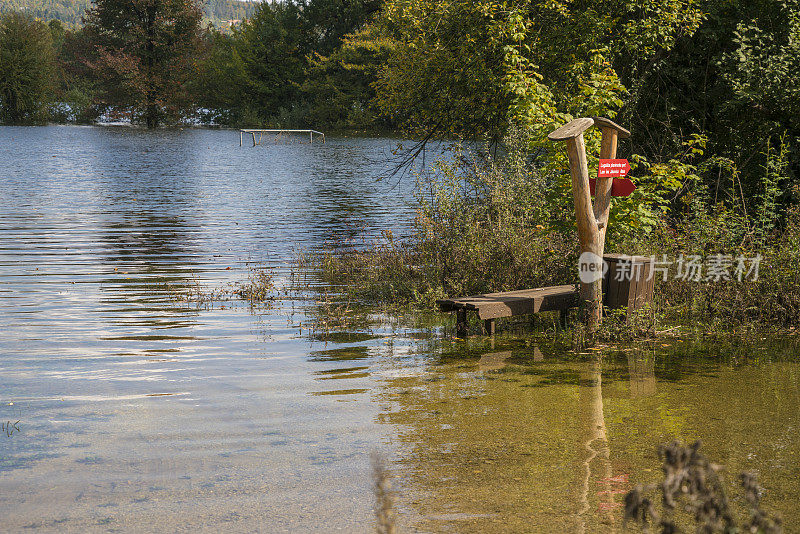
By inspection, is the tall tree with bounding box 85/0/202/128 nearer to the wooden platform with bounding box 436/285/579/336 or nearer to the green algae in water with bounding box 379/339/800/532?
the wooden platform with bounding box 436/285/579/336

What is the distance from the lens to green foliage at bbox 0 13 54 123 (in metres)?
84.8

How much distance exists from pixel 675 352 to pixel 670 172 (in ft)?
8.01

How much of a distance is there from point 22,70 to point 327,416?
91.1 m

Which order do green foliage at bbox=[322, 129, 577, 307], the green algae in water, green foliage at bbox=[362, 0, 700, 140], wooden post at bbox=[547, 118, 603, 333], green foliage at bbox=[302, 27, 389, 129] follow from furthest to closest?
green foliage at bbox=[302, 27, 389, 129] < green foliage at bbox=[362, 0, 700, 140] < green foliage at bbox=[322, 129, 577, 307] < wooden post at bbox=[547, 118, 603, 333] < the green algae in water

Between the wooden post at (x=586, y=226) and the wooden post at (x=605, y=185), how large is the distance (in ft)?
0.32

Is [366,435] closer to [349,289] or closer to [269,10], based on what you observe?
[349,289]

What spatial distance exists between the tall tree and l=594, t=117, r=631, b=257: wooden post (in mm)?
84119

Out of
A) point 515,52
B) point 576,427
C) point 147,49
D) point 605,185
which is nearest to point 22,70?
point 147,49

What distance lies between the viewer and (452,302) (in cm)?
886

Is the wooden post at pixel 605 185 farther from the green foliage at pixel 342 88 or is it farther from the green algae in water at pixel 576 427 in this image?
the green foliage at pixel 342 88

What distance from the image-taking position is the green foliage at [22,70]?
84.8m

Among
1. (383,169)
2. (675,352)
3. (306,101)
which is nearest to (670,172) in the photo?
(675,352)

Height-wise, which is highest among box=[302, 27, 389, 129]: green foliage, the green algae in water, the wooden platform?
box=[302, 27, 389, 129]: green foliage

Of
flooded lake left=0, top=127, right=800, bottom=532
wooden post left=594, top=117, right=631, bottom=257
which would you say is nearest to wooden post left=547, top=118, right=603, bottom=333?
wooden post left=594, top=117, right=631, bottom=257
